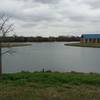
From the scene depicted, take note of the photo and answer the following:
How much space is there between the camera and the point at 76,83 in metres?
9.03

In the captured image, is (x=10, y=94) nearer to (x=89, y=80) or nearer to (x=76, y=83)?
(x=76, y=83)

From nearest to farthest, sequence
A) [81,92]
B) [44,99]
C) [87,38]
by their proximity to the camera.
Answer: [44,99] < [81,92] < [87,38]

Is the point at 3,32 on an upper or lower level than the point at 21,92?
upper

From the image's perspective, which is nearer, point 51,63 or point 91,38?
point 51,63

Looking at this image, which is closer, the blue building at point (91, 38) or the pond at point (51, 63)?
the pond at point (51, 63)

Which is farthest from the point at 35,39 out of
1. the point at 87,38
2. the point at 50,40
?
the point at 87,38

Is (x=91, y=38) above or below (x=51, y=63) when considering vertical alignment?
above

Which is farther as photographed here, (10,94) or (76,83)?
(76,83)

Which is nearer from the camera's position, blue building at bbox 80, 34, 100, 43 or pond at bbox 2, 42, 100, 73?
pond at bbox 2, 42, 100, 73

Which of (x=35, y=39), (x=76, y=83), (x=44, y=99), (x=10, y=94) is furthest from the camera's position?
(x=35, y=39)

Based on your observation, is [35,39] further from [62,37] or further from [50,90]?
[50,90]

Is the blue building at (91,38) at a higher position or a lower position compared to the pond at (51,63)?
higher

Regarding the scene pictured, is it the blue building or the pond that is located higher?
the blue building

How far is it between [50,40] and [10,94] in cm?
14375
